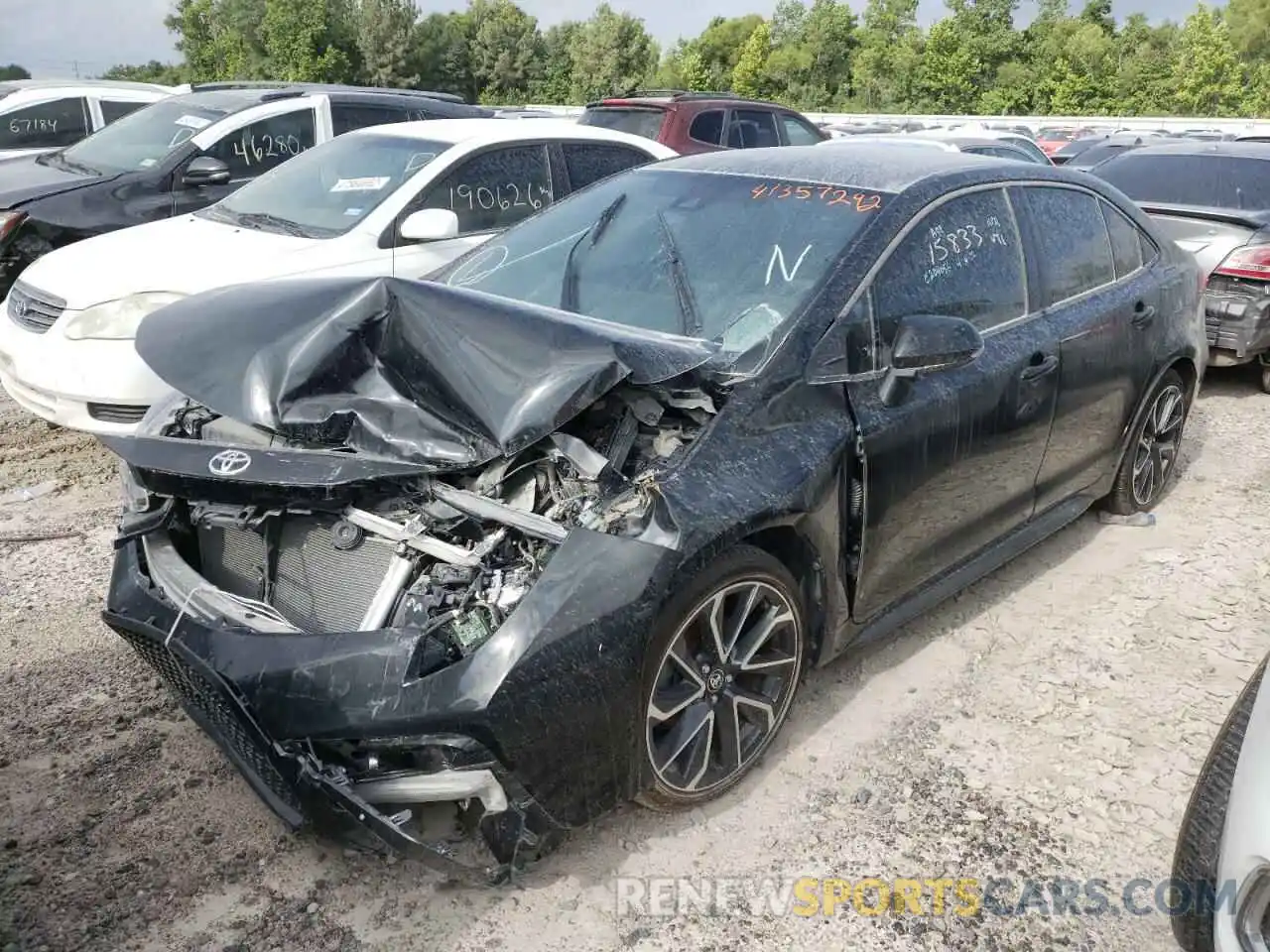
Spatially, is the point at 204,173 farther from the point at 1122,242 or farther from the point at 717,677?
the point at 717,677

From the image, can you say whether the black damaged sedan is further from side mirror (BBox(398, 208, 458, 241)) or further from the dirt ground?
side mirror (BBox(398, 208, 458, 241))

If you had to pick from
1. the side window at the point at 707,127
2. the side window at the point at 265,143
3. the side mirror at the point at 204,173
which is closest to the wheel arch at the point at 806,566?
the side mirror at the point at 204,173

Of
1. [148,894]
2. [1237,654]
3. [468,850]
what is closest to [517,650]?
[468,850]

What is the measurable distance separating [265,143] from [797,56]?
5659cm

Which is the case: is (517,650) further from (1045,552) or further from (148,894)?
(1045,552)

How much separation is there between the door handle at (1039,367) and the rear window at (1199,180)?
446 cm

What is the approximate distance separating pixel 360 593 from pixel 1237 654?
323 centimetres

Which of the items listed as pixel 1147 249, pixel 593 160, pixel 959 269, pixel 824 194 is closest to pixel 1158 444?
pixel 1147 249

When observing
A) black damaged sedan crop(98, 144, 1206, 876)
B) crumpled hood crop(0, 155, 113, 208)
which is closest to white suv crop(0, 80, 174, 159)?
crumpled hood crop(0, 155, 113, 208)

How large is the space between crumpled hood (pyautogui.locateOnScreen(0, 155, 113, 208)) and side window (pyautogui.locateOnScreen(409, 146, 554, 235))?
2.95m

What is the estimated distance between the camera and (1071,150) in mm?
18891

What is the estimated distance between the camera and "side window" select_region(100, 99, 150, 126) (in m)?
10.2

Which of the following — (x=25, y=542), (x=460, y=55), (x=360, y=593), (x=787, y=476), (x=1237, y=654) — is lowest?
(x=1237, y=654)

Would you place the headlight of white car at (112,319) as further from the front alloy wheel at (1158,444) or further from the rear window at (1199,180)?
the rear window at (1199,180)
